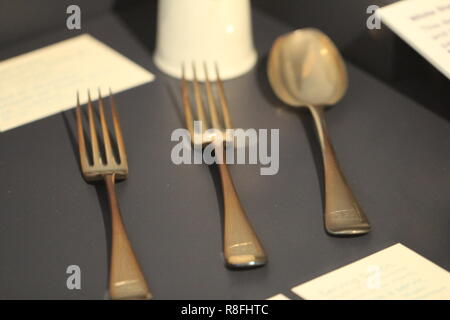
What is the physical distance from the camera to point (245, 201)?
2.92 ft

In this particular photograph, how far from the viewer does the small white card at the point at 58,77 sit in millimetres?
1052

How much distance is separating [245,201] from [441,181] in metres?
0.19

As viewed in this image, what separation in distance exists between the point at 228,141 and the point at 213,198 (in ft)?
0.29

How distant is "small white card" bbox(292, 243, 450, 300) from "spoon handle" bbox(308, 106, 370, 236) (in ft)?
0.11

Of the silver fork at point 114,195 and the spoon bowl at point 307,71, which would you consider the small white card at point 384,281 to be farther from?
the spoon bowl at point 307,71

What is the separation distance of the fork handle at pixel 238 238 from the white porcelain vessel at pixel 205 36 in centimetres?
26

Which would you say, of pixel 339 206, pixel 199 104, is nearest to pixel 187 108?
pixel 199 104

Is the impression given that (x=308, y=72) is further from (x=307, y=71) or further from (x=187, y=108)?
(x=187, y=108)

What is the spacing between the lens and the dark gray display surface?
81cm

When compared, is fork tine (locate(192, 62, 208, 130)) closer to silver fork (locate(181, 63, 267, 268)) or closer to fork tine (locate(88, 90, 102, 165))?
silver fork (locate(181, 63, 267, 268))

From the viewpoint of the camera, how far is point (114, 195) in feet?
2.83

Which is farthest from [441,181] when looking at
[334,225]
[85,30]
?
[85,30]

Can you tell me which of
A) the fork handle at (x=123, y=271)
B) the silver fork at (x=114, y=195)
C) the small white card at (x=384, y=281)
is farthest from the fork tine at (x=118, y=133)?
the small white card at (x=384, y=281)

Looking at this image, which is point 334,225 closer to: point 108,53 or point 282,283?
point 282,283
